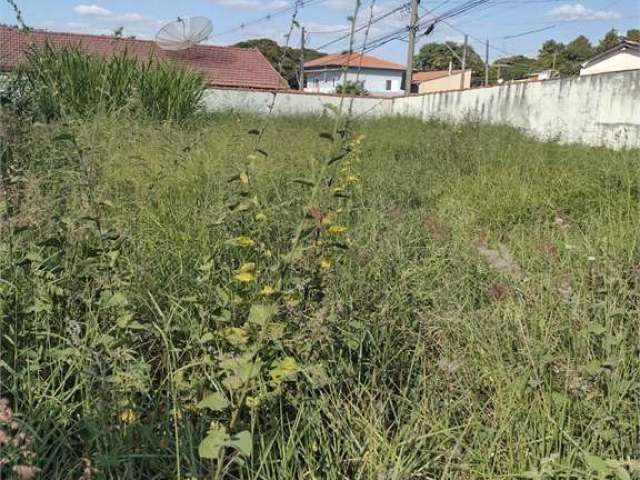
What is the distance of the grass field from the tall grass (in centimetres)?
328

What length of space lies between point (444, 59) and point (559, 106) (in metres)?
48.7

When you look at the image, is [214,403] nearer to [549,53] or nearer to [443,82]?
[443,82]

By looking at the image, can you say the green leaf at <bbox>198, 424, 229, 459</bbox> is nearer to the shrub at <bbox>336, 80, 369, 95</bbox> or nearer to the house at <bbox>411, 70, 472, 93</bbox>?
the shrub at <bbox>336, 80, 369, 95</bbox>

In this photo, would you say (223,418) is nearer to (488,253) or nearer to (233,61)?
(488,253)

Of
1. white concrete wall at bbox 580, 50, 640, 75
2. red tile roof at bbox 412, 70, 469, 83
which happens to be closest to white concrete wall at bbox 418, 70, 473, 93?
red tile roof at bbox 412, 70, 469, 83

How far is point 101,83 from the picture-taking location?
5.18 m

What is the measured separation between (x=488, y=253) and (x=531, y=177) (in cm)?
241

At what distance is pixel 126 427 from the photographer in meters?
1.22

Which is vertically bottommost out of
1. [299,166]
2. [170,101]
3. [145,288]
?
[145,288]

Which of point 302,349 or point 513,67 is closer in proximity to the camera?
point 302,349

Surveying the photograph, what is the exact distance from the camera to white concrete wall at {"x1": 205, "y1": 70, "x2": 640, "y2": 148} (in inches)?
289

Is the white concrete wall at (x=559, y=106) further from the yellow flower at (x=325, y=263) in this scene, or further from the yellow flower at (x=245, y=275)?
the yellow flower at (x=245, y=275)

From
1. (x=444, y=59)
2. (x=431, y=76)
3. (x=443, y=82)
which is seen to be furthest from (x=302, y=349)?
(x=444, y=59)

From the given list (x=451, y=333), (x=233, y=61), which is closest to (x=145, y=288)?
(x=451, y=333)
